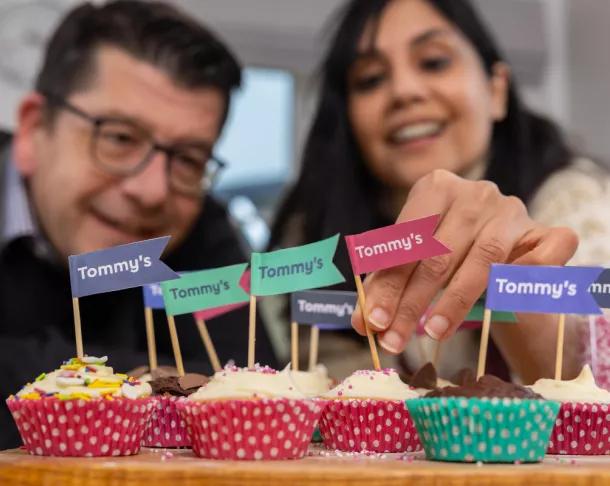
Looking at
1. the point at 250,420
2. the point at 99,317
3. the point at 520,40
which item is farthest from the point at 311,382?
the point at 520,40

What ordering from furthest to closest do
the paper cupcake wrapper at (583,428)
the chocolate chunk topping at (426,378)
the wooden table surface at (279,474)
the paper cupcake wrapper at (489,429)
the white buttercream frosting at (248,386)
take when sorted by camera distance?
the chocolate chunk topping at (426,378), the paper cupcake wrapper at (583,428), the white buttercream frosting at (248,386), the paper cupcake wrapper at (489,429), the wooden table surface at (279,474)

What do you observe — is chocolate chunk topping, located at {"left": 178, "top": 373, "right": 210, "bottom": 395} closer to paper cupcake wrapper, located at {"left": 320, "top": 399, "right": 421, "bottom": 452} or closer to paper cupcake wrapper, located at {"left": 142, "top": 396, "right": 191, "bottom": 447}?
paper cupcake wrapper, located at {"left": 142, "top": 396, "right": 191, "bottom": 447}

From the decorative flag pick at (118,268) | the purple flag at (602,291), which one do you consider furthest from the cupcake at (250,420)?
the purple flag at (602,291)

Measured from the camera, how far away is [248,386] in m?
1.45

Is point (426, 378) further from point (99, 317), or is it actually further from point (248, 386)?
point (99, 317)

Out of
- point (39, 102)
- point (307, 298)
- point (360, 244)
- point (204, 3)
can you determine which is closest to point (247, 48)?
point (204, 3)

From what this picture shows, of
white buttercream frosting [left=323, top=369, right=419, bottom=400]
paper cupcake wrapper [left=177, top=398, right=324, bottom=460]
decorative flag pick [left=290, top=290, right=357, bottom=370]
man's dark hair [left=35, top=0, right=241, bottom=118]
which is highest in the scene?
man's dark hair [left=35, top=0, right=241, bottom=118]

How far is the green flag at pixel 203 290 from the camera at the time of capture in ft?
5.74

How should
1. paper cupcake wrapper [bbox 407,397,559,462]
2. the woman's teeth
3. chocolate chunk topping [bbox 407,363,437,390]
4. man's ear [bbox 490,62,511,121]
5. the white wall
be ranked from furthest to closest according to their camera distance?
the white wall → man's ear [bbox 490,62,511,121] → the woman's teeth → chocolate chunk topping [bbox 407,363,437,390] → paper cupcake wrapper [bbox 407,397,559,462]

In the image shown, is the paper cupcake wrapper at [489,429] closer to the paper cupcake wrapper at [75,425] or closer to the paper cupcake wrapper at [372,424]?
the paper cupcake wrapper at [372,424]

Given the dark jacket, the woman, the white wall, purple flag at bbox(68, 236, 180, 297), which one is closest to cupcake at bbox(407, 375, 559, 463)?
purple flag at bbox(68, 236, 180, 297)

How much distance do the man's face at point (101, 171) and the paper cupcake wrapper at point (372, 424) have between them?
1.45 metres

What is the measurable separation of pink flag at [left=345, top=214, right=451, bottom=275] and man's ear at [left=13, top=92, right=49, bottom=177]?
166 cm

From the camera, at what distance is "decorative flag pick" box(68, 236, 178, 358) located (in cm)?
151
